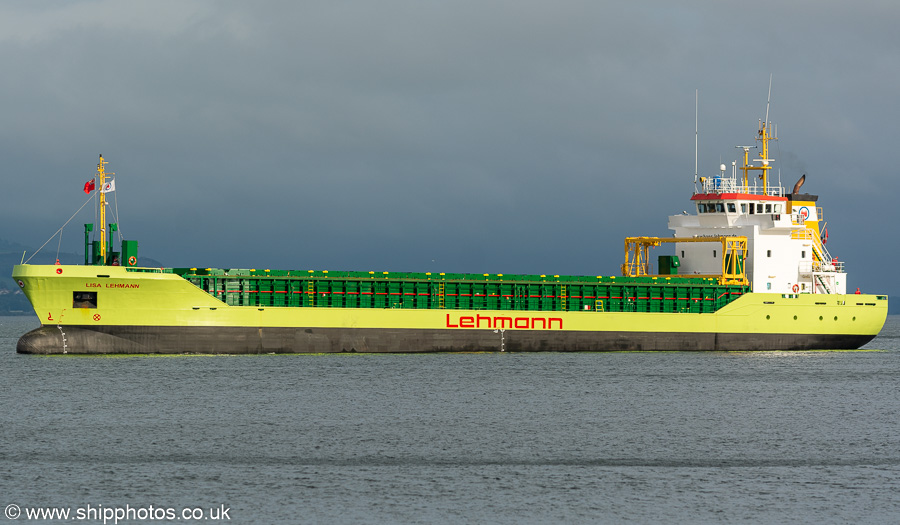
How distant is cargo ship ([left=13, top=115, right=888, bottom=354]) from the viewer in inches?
1720

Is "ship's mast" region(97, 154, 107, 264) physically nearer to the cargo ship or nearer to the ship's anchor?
the cargo ship

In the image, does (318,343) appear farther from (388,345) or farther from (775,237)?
(775,237)

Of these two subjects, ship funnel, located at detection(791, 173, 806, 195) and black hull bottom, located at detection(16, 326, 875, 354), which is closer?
black hull bottom, located at detection(16, 326, 875, 354)

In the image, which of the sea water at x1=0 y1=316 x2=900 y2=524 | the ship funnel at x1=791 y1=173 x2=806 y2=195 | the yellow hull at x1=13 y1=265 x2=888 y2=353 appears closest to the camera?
the sea water at x1=0 y1=316 x2=900 y2=524

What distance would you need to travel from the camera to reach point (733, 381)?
42219mm

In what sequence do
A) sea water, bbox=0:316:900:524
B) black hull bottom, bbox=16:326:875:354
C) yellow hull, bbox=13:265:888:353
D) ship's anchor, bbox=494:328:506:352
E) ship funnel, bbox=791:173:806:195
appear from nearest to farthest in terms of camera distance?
sea water, bbox=0:316:900:524
yellow hull, bbox=13:265:888:353
black hull bottom, bbox=16:326:875:354
ship's anchor, bbox=494:328:506:352
ship funnel, bbox=791:173:806:195

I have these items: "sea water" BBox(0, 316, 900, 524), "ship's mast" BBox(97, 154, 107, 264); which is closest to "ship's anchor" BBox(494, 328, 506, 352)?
"sea water" BBox(0, 316, 900, 524)

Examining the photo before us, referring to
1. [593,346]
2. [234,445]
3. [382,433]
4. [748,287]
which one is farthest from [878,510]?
[748,287]

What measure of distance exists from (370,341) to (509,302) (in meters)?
8.01

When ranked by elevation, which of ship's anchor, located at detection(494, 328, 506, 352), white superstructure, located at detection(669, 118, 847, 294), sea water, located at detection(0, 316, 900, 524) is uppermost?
white superstructure, located at detection(669, 118, 847, 294)

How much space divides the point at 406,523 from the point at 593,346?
33.5 meters

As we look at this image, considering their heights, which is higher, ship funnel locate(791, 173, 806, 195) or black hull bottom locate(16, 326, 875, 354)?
ship funnel locate(791, 173, 806, 195)

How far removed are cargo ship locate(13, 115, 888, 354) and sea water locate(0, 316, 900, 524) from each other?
2.50m

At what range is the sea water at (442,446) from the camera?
2003 cm
